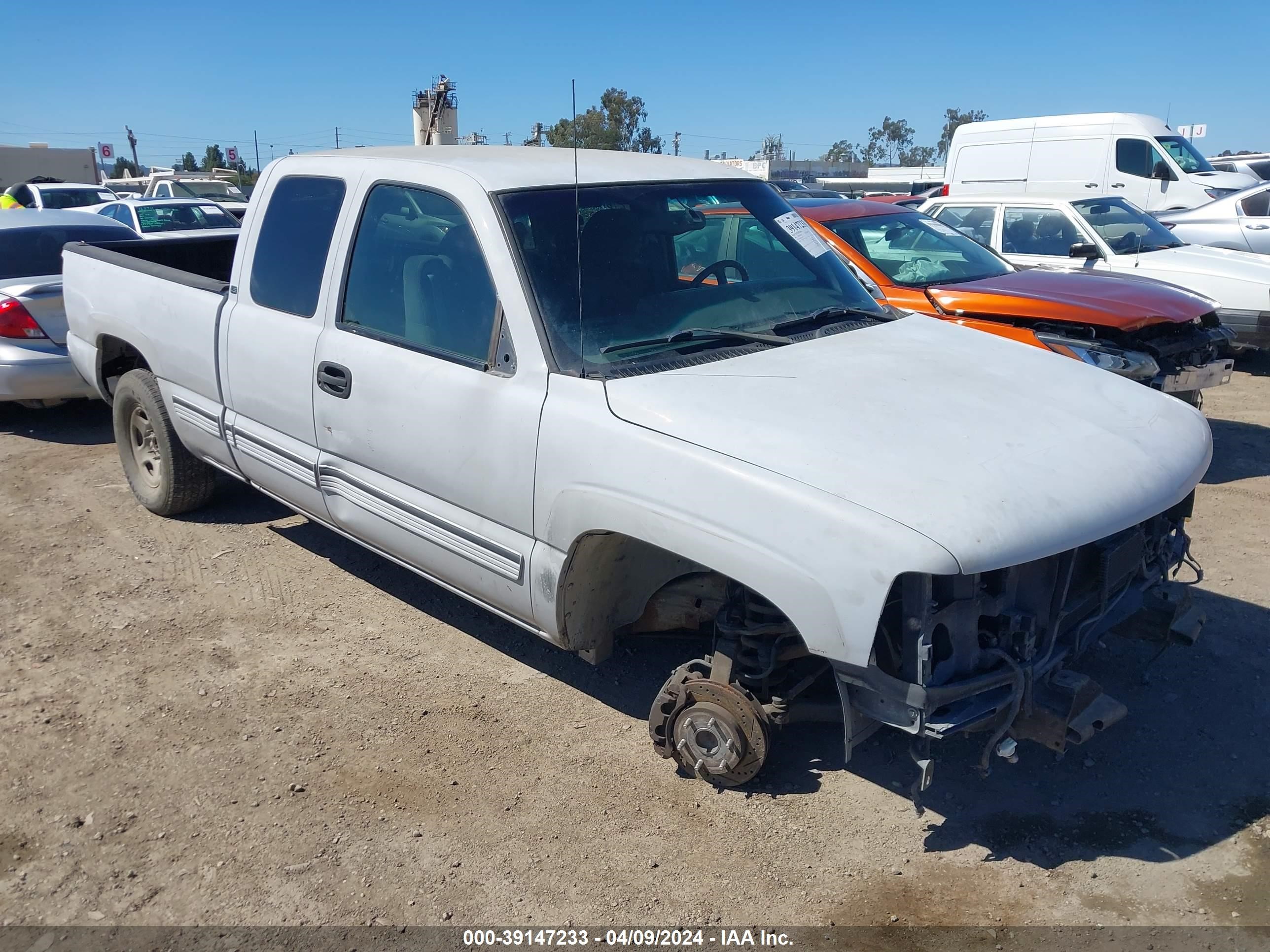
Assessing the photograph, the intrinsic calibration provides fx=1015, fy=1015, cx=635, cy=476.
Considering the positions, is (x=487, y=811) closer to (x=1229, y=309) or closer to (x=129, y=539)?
(x=129, y=539)

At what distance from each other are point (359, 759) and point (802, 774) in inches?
60.7

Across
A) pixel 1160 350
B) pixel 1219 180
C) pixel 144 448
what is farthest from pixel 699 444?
pixel 1219 180

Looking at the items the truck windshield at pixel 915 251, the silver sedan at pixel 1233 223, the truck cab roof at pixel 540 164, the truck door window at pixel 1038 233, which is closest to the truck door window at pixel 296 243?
the truck cab roof at pixel 540 164

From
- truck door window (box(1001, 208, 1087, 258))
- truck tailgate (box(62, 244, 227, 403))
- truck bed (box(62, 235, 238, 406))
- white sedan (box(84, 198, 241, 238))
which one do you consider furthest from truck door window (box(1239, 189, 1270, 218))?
white sedan (box(84, 198, 241, 238))

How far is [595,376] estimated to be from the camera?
3195 mm

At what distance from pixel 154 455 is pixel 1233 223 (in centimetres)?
1274

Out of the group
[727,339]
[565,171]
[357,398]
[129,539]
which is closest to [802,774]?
[727,339]

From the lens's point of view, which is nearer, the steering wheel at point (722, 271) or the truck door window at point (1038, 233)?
the steering wheel at point (722, 271)

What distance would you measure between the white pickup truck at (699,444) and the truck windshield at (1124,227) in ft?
19.1

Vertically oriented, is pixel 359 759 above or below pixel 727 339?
below

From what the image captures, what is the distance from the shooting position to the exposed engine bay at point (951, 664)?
2703 millimetres

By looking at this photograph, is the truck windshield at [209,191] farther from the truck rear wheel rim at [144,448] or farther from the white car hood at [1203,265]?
the white car hood at [1203,265]

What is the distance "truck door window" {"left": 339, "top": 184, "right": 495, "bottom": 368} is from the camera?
3520 mm

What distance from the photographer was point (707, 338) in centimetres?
351
